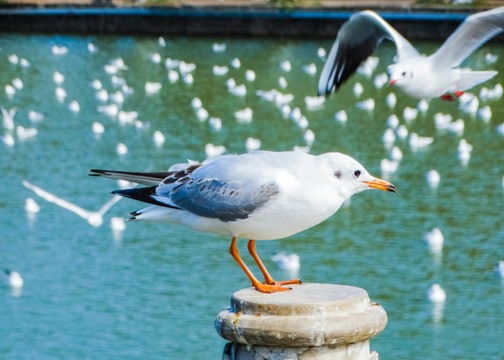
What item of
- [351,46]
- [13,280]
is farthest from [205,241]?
[351,46]

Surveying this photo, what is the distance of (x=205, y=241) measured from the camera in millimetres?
7102

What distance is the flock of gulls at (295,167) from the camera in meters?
3.01

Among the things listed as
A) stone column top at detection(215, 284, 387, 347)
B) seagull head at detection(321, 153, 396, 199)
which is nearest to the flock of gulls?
seagull head at detection(321, 153, 396, 199)

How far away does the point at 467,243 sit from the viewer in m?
7.06

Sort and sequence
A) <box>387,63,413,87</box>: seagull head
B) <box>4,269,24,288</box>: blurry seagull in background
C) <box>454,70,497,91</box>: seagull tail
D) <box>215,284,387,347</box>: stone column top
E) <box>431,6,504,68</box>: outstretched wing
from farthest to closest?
1. <box>4,269,24,288</box>: blurry seagull in background
2. <box>454,70,497,91</box>: seagull tail
3. <box>387,63,413,87</box>: seagull head
4. <box>431,6,504,68</box>: outstretched wing
5. <box>215,284,387,347</box>: stone column top

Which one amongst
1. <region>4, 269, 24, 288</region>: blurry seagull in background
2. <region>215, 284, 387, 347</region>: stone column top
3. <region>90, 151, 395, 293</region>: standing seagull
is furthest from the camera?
<region>4, 269, 24, 288</region>: blurry seagull in background

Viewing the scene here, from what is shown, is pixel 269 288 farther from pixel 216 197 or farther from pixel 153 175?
pixel 153 175

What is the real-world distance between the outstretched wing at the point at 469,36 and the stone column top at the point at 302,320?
2.60 m

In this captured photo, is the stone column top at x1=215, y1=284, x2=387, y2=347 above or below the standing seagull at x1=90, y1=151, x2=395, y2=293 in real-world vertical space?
below

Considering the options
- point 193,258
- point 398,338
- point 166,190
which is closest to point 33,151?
point 193,258

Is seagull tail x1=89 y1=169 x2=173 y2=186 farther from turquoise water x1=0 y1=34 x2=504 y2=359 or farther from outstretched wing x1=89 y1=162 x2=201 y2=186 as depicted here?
turquoise water x1=0 y1=34 x2=504 y2=359

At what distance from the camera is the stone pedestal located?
107 inches

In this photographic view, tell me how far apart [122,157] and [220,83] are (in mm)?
4103

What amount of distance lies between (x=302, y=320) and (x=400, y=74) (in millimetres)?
2780
